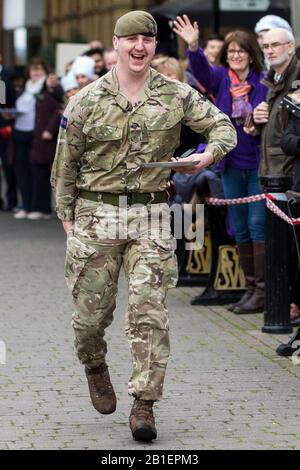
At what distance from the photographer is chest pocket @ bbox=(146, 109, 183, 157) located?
691 centimetres

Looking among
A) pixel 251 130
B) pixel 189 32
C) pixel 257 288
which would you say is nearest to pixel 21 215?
pixel 257 288

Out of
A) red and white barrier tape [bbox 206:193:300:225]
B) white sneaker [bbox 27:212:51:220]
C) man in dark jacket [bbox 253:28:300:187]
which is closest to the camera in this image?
red and white barrier tape [bbox 206:193:300:225]

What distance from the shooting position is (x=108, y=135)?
6.90 meters

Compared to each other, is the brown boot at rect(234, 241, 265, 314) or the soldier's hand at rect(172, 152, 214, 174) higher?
the soldier's hand at rect(172, 152, 214, 174)

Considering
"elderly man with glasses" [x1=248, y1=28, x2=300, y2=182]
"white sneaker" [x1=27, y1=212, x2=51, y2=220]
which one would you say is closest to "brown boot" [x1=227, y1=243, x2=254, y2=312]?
"elderly man with glasses" [x1=248, y1=28, x2=300, y2=182]

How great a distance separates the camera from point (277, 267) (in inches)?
385

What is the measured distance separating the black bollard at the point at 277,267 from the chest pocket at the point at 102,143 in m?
2.88

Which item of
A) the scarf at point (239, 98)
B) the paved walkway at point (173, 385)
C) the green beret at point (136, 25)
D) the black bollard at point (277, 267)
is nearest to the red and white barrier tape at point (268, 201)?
the black bollard at point (277, 267)

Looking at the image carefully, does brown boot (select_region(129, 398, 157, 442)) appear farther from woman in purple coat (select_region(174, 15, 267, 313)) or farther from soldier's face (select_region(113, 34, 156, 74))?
woman in purple coat (select_region(174, 15, 267, 313))

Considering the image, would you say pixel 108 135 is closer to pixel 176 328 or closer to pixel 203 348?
pixel 203 348

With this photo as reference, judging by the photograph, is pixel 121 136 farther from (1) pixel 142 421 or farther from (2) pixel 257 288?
(2) pixel 257 288

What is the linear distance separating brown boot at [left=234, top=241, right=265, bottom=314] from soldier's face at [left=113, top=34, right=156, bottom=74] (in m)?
4.11

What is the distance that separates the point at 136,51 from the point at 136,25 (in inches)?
4.9
